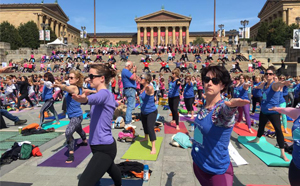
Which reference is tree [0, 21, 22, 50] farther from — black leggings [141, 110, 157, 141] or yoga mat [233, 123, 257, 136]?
yoga mat [233, 123, 257, 136]

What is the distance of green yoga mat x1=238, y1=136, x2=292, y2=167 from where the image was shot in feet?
14.6

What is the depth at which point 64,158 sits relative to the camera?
481cm

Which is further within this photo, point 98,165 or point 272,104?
point 272,104

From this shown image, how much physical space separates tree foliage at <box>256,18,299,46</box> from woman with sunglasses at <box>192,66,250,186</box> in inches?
2130

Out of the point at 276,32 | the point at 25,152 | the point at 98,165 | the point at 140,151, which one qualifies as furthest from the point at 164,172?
the point at 276,32

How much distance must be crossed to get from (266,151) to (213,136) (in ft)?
13.3

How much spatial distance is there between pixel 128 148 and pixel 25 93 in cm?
832

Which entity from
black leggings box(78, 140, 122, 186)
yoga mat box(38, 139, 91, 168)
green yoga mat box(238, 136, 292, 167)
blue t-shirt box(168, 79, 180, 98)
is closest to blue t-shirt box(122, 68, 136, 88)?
blue t-shirt box(168, 79, 180, 98)

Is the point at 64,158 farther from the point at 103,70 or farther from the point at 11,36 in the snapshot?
the point at 11,36

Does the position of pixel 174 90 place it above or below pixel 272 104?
above

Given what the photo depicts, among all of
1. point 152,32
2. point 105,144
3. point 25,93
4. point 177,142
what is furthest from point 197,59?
point 152,32

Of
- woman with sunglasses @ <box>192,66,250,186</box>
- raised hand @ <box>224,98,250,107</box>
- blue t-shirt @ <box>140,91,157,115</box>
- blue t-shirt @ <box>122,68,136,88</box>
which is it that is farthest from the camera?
blue t-shirt @ <box>122,68,136,88</box>

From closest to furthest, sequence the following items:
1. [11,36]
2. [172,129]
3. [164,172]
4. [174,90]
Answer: [164,172] < [174,90] < [172,129] < [11,36]

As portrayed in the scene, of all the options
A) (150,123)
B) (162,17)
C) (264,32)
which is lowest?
(150,123)
